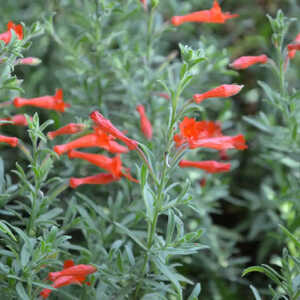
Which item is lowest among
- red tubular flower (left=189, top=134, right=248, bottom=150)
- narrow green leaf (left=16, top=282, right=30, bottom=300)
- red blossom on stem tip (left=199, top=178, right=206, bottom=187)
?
red blossom on stem tip (left=199, top=178, right=206, bottom=187)

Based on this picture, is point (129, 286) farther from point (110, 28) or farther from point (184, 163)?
point (110, 28)

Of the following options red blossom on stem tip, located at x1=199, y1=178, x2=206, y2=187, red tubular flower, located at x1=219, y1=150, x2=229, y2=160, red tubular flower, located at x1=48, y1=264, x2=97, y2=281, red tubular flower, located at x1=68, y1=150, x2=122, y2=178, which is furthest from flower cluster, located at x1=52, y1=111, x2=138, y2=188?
red tubular flower, located at x1=219, y1=150, x2=229, y2=160

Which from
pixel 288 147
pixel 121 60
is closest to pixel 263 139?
pixel 288 147

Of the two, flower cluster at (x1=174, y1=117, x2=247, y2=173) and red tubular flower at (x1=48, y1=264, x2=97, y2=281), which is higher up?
flower cluster at (x1=174, y1=117, x2=247, y2=173)

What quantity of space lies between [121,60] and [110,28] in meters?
0.46

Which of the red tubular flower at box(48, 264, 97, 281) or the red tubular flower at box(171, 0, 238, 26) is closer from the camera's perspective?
the red tubular flower at box(48, 264, 97, 281)

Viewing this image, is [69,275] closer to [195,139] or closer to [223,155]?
[195,139]

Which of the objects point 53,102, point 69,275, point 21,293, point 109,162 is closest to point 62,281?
point 69,275

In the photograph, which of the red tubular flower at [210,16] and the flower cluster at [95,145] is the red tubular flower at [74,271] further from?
the red tubular flower at [210,16]

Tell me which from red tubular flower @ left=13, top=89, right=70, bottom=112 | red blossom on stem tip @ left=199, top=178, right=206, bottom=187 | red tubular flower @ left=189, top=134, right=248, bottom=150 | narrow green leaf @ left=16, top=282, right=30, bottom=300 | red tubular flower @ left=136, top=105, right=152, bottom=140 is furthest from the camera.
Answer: red blossom on stem tip @ left=199, top=178, right=206, bottom=187

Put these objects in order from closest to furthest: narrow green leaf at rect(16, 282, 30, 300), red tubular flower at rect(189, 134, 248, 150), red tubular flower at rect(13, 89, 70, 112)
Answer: narrow green leaf at rect(16, 282, 30, 300), red tubular flower at rect(189, 134, 248, 150), red tubular flower at rect(13, 89, 70, 112)

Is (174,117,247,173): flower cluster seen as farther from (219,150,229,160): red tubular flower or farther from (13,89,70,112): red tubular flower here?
(219,150,229,160): red tubular flower

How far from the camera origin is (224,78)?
12.0ft

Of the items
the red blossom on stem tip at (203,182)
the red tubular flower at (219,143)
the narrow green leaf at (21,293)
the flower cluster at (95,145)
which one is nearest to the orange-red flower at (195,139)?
the red tubular flower at (219,143)
